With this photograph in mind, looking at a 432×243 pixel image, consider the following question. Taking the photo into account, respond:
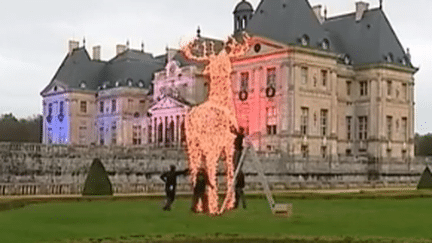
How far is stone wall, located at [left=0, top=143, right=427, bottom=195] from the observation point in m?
37.3

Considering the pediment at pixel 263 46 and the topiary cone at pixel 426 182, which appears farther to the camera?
the pediment at pixel 263 46

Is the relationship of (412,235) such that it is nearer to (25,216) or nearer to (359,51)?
(25,216)

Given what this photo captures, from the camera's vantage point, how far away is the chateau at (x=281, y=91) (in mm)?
67688

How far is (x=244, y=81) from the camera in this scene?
71562 mm

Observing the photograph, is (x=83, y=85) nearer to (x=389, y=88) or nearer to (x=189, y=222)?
(x=389, y=88)

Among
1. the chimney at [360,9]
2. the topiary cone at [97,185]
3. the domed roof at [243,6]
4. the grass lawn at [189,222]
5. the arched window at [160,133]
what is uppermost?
the domed roof at [243,6]

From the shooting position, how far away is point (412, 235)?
16.3 m

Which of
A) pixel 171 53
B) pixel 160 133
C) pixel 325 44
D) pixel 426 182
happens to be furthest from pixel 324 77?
pixel 426 182

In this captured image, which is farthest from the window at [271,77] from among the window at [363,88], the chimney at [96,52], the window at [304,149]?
the chimney at [96,52]

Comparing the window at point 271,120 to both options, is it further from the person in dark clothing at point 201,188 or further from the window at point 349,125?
the person in dark clothing at point 201,188

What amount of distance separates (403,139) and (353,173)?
15744 millimetres

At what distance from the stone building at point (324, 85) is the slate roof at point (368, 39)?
109 mm

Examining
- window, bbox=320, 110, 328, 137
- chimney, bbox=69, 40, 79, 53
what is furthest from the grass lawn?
chimney, bbox=69, 40, 79, 53

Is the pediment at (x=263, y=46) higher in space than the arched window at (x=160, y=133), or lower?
higher
